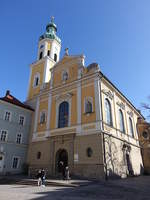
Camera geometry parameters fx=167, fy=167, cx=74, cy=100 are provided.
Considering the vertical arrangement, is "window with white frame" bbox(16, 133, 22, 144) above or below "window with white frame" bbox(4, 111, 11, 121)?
below

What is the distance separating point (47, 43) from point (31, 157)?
23.1 meters

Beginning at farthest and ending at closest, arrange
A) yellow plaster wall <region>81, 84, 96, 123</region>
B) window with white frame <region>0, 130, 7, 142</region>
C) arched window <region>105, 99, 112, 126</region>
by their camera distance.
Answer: window with white frame <region>0, 130, 7, 142</region> < arched window <region>105, 99, 112, 126</region> < yellow plaster wall <region>81, 84, 96, 123</region>

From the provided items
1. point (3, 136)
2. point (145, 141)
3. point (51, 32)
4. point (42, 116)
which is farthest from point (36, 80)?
point (145, 141)

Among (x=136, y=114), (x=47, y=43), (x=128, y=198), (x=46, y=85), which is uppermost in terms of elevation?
(x=47, y=43)

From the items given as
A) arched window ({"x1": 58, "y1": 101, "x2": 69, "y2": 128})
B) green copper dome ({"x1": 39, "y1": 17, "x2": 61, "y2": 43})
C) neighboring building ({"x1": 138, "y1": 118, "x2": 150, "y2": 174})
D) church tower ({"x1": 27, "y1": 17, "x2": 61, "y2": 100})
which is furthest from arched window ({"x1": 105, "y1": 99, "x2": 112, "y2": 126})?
green copper dome ({"x1": 39, "y1": 17, "x2": 61, "y2": 43})

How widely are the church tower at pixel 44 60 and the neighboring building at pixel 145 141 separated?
1943cm

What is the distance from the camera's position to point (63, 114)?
74.1ft

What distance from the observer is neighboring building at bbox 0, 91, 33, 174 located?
73.4 ft

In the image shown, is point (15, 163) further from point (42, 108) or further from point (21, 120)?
point (42, 108)

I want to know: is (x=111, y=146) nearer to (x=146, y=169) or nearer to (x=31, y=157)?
(x=31, y=157)

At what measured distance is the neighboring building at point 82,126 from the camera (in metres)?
17.9

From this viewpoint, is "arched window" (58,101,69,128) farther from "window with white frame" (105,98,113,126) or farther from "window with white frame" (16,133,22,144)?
"window with white frame" (16,133,22,144)

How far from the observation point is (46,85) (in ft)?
90.6

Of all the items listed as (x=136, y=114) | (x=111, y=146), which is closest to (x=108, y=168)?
(x=111, y=146)
